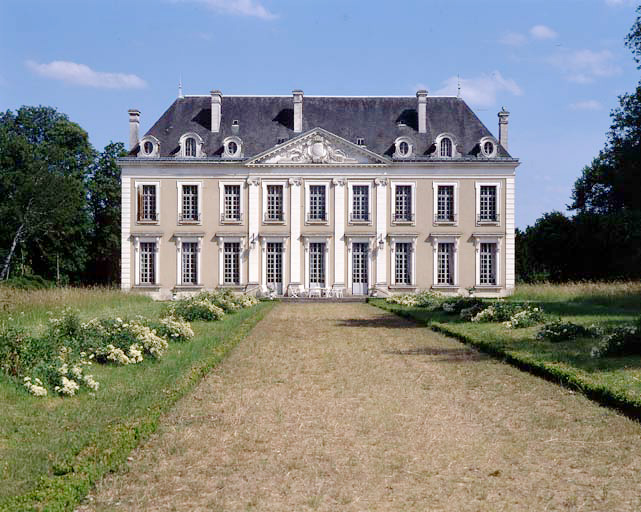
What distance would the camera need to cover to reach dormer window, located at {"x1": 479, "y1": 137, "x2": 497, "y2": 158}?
140 ft

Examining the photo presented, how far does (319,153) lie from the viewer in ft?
140

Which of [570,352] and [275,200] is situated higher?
[275,200]

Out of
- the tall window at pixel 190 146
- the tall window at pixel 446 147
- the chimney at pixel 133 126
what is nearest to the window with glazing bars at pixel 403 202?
the tall window at pixel 446 147

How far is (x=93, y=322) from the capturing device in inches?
522

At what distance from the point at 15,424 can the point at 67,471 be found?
185 centimetres

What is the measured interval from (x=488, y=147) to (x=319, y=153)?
875 centimetres

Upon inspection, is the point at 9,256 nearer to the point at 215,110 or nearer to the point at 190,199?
the point at 190,199

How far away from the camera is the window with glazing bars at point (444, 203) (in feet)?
141

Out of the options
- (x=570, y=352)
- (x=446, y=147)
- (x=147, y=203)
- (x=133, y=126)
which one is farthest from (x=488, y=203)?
(x=570, y=352)

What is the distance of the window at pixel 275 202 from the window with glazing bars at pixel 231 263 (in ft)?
7.40

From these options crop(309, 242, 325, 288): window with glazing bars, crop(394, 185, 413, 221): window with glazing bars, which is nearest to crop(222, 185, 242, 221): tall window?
crop(309, 242, 325, 288): window with glazing bars

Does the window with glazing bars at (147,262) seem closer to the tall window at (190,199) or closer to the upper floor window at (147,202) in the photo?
the upper floor window at (147,202)

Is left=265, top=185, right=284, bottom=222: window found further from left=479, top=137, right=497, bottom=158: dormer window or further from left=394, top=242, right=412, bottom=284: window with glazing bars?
left=479, top=137, right=497, bottom=158: dormer window

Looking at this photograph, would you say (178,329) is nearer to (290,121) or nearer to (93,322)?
(93,322)
